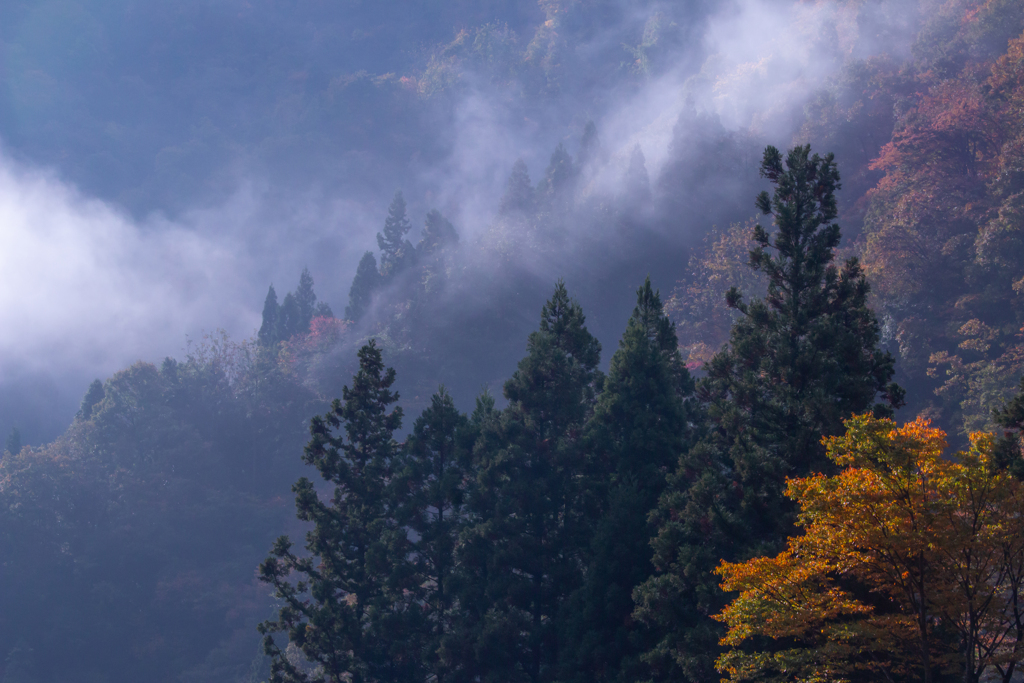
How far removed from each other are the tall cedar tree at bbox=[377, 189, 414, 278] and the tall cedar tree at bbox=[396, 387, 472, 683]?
180 feet

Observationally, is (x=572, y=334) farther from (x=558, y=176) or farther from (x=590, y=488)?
(x=558, y=176)

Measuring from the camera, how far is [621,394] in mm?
24062

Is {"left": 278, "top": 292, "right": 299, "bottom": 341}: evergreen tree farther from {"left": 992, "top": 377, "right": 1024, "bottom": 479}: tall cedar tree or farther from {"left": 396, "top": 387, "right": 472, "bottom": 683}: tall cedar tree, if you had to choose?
{"left": 992, "top": 377, "right": 1024, "bottom": 479}: tall cedar tree

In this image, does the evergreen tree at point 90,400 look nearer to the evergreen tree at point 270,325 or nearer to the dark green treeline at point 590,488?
the evergreen tree at point 270,325

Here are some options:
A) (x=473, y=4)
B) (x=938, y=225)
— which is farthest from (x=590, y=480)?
(x=473, y=4)

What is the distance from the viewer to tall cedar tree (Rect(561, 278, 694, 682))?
802 inches

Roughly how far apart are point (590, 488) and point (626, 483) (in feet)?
6.29

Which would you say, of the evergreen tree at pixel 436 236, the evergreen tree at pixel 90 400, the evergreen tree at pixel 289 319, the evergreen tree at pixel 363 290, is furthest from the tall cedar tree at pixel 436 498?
the evergreen tree at pixel 289 319

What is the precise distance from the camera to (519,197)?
76938mm

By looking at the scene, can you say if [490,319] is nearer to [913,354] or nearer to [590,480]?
[913,354]

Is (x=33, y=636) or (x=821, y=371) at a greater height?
(x=33, y=636)

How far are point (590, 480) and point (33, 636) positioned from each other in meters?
50.0

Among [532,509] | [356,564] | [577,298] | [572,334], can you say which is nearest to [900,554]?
[532,509]

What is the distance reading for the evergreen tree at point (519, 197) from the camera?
75.6 meters
